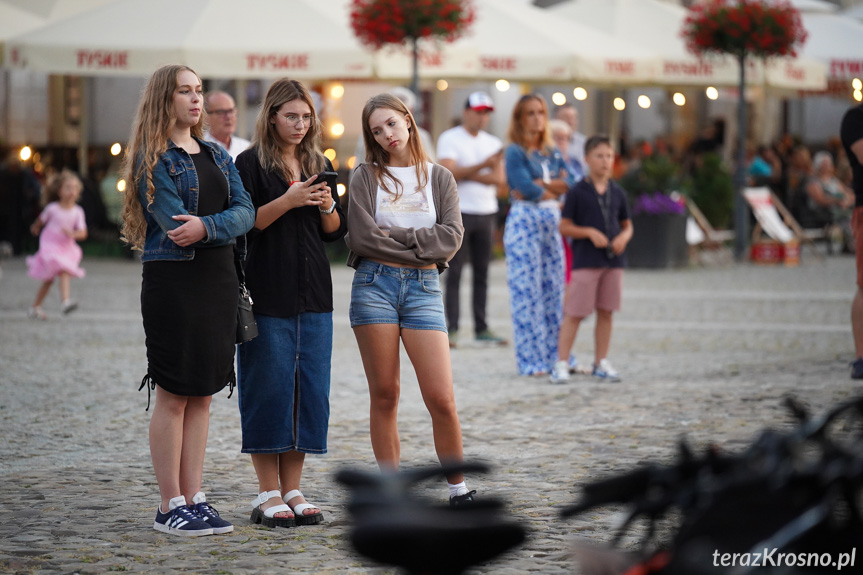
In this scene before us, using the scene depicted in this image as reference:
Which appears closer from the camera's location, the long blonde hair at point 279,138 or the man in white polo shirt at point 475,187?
the long blonde hair at point 279,138

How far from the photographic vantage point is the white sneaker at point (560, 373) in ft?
27.7

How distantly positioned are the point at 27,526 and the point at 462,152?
6.29 metres

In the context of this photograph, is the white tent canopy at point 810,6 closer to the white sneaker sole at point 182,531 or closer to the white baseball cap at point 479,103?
the white baseball cap at point 479,103

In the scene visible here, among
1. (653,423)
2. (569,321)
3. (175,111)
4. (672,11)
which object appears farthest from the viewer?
(672,11)

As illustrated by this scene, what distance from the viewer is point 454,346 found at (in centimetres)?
1027

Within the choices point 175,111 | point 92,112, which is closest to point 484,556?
point 175,111

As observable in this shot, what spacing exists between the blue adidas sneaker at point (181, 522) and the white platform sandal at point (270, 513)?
Result: 24cm

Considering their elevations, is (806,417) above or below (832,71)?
below

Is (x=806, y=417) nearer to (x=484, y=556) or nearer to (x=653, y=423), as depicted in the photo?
(x=484, y=556)

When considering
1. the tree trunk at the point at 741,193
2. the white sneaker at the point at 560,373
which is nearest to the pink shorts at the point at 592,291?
the white sneaker at the point at 560,373

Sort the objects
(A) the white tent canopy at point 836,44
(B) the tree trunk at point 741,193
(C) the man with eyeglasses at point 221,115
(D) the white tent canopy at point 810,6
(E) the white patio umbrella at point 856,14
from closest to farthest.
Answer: (C) the man with eyeglasses at point 221,115 → (B) the tree trunk at point 741,193 → (A) the white tent canopy at point 836,44 → (D) the white tent canopy at point 810,6 → (E) the white patio umbrella at point 856,14

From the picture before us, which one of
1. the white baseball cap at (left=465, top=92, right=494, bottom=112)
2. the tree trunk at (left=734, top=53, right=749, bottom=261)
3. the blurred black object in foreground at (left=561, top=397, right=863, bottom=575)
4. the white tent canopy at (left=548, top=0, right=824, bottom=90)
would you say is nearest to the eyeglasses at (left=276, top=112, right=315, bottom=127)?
the blurred black object in foreground at (left=561, top=397, right=863, bottom=575)

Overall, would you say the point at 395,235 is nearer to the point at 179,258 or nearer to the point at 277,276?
the point at 277,276

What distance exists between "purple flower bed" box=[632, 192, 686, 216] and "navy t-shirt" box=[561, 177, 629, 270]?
9117 millimetres
